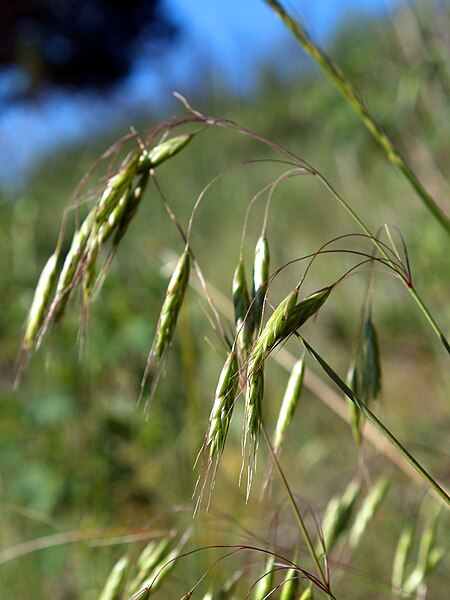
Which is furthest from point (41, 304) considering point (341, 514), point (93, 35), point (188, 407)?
point (93, 35)

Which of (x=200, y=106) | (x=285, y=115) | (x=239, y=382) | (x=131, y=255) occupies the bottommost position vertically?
(x=239, y=382)

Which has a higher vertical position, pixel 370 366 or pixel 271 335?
pixel 271 335

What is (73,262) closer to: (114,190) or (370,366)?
(114,190)

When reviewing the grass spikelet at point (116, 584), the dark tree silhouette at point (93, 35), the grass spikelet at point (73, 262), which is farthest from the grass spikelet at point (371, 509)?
the dark tree silhouette at point (93, 35)

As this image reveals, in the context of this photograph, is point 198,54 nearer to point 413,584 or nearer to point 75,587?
point 75,587

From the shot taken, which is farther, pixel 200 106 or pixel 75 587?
pixel 200 106

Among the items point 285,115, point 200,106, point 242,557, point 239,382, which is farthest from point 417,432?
point 200,106

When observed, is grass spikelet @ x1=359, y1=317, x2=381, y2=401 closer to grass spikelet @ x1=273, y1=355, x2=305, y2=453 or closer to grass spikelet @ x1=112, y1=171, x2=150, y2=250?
grass spikelet @ x1=273, y1=355, x2=305, y2=453
